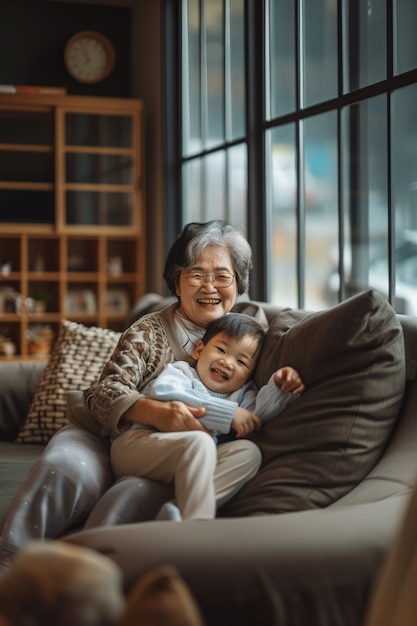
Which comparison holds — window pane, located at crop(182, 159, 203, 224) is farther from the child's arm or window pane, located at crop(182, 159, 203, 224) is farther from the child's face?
the child's arm

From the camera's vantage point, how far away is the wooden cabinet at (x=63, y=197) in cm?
568

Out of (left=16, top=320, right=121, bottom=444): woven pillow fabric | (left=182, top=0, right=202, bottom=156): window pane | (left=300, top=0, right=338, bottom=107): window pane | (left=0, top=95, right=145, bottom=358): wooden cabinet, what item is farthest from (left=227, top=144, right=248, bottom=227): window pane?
(left=16, top=320, right=121, bottom=444): woven pillow fabric

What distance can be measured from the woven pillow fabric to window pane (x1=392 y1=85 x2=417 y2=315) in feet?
3.78

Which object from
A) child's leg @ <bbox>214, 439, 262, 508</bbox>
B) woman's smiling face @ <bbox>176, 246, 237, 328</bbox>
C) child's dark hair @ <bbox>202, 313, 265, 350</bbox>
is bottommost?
child's leg @ <bbox>214, 439, 262, 508</bbox>

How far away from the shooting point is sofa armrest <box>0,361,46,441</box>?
3574 mm

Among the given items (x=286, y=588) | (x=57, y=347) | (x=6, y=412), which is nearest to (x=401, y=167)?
(x=57, y=347)

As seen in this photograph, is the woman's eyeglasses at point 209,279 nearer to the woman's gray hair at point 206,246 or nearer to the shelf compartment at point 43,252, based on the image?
the woman's gray hair at point 206,246

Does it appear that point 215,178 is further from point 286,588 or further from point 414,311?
point 286,588

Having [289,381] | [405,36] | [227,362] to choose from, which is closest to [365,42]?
[405,36]

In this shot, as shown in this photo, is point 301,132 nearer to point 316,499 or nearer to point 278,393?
point 278,393

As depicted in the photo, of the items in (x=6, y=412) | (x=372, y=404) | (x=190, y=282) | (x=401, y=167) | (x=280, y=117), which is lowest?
(x=6, y=412)

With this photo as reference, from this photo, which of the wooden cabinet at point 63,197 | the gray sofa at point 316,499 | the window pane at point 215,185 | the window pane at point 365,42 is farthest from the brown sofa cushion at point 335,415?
the wooden cabinet at point 63,197

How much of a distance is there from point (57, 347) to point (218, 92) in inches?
84.1

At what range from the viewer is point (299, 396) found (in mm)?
2092
